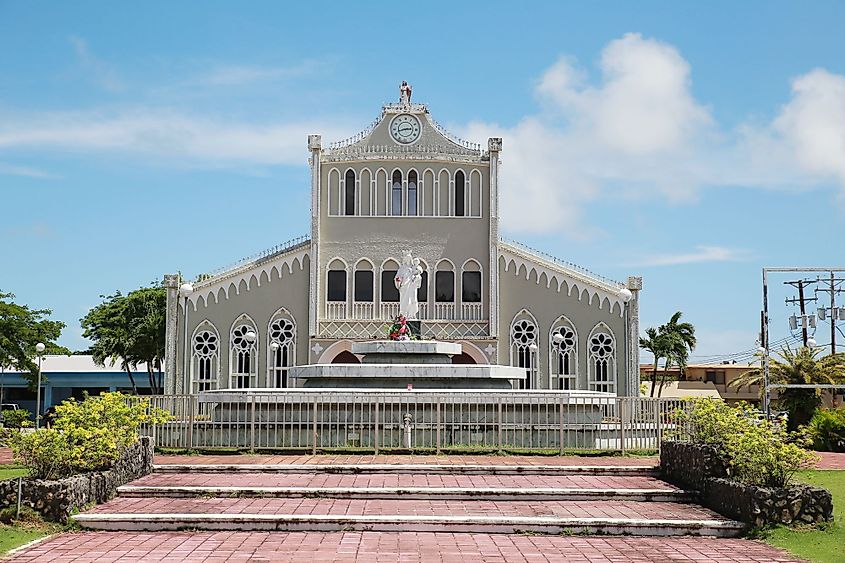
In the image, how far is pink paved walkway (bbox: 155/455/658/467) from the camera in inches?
620

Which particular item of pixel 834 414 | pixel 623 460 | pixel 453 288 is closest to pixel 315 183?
pixel 453 288

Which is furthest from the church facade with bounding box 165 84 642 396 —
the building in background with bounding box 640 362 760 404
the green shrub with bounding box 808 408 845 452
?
the building in background with bounding box 640 362 760 404

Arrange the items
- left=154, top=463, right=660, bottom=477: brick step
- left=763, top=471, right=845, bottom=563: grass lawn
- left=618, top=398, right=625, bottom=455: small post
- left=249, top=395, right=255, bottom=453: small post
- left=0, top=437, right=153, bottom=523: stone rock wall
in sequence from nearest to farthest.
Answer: left=763, top=471, right=845, bottom=563: grass lawn
left=0, top=437, right=153, bottom=523: stone rock wall
left=154, top=463, right=660, bottom=477: brick step
left=249, top=395, right=255, bottom=453: small post
left=618, top=398, right=625, bottom=455: small post

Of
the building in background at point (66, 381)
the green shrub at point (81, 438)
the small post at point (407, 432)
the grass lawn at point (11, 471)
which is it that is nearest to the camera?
the green shrub at point (81, 438)

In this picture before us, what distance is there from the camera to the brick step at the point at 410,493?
1291 cm

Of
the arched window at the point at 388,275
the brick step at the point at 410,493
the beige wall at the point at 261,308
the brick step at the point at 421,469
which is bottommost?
the brick step at the point at 410,493

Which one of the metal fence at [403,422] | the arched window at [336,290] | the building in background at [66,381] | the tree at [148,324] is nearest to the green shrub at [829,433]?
the metal fence at [403,422]

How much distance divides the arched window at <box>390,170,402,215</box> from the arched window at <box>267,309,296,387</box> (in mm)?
5729

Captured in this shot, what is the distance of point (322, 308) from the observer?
37906 mm

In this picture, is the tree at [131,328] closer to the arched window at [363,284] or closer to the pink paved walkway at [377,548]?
the arched window at [363,284]

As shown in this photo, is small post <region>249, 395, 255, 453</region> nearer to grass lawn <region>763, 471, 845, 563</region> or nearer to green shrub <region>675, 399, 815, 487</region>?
green shrub <region>675, 399, 815, 487</region>

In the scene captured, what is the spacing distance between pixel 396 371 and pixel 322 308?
1566 cm

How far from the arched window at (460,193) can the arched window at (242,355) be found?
8.98 meters

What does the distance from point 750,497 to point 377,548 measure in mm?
4413
